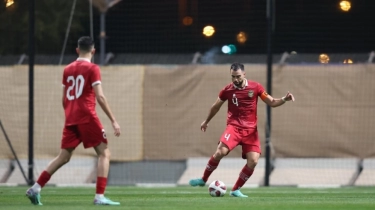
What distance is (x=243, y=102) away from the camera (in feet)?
52.2

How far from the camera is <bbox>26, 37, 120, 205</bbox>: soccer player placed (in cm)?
1254

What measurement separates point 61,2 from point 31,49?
312cm

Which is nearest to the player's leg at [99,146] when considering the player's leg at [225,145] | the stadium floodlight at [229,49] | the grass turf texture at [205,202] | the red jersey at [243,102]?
the grass turf texture at [205,202]

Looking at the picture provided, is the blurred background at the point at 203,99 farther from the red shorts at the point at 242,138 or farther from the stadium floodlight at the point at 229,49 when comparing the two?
the red shorts at the point at 242,138

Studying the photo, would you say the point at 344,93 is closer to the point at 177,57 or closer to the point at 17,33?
the point at 177,57

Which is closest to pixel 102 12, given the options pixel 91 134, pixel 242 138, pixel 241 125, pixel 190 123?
pixel 190 123

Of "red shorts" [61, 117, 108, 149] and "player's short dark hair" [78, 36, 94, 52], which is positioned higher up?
"player's short dark hair" [78, 36, 94, 52]

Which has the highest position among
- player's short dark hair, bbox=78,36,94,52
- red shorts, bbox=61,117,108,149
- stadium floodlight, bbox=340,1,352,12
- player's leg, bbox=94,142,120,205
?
player's short dark hair, bbox=78,36,94,52

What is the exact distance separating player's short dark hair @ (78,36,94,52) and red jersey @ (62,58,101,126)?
15cm

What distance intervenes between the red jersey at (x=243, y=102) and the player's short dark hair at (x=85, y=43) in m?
3.85

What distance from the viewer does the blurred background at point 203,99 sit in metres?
21.1

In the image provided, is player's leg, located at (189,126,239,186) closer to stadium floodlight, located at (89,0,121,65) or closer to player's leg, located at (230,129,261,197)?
player's leg, located at (230,129,261,197)

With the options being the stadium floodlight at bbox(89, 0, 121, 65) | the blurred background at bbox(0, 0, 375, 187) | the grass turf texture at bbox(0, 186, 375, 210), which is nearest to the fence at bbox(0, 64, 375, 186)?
the blurred background at bbox(0, 0, 375, 187)

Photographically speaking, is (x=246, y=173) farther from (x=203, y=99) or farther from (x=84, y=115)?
(x=203, y=99)
